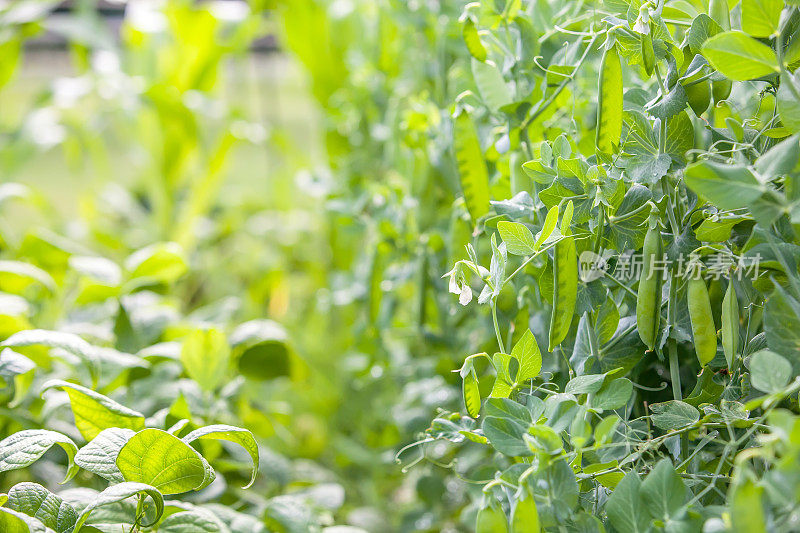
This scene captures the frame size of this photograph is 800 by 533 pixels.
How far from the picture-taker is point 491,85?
50 centimetres

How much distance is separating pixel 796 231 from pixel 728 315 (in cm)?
6

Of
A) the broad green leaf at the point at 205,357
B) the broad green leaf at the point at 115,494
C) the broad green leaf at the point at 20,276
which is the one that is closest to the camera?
the broad green leaf at the point at 115,494

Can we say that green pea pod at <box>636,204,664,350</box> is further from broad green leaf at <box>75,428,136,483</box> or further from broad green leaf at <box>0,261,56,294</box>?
broad green leaf at <box>0,261,56,294</box>

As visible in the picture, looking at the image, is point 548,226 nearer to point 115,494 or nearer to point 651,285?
point 651,285

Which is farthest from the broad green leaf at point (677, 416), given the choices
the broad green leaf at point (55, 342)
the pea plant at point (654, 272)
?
the broad green leaf at point (55, 342)

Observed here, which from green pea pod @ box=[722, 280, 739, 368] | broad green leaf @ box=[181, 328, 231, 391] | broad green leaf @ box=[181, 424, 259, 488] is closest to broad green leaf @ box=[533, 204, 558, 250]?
green pea pod @ box=[722, 280, 739, 368]

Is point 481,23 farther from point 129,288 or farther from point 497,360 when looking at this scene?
point 129,288

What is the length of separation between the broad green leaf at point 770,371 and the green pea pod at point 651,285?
2.9 inches

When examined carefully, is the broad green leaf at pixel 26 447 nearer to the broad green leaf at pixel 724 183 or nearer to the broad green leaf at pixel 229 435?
the broad green leaf at pixel 229 435

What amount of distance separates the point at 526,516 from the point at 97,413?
332 millimetres

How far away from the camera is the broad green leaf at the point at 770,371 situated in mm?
314

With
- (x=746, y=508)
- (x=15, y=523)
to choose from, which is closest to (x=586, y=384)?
(x=746, y=508)

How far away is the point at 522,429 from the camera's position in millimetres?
384

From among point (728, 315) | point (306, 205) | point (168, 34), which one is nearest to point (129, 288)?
point (728, 315)
